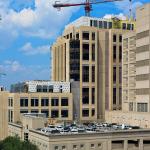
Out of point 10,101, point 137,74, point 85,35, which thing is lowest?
point 10,101

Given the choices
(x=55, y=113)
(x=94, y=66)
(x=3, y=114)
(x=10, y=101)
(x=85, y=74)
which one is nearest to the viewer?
(x=55, y=113)

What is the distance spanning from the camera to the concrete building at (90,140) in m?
113

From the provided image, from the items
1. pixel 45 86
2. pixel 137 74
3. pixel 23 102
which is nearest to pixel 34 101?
pixel 23 102

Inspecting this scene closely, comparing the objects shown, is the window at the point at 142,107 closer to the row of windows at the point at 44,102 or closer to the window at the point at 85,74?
the row of windows at the point at 44,102

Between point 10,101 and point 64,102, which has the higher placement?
point 10,101

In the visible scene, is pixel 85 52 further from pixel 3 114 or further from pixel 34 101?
pixel 3 114

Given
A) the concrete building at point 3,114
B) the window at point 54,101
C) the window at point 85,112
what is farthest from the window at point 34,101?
the window at point 85,112

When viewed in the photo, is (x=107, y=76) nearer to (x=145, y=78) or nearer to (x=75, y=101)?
(x=75, y=101)

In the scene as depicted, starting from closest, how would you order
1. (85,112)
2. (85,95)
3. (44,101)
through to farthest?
(44,101), (85,112), (85,95)

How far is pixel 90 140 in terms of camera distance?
384 feet

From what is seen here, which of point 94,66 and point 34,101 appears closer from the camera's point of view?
point 34,101

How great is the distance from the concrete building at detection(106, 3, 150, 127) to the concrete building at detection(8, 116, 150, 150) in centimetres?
1225

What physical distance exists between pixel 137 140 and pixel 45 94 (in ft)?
164

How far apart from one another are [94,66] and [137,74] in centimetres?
3052
